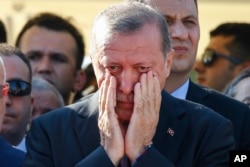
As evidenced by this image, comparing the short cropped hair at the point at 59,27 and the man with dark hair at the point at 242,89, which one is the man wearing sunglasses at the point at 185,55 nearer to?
the man with dark hair at the point at 242,89

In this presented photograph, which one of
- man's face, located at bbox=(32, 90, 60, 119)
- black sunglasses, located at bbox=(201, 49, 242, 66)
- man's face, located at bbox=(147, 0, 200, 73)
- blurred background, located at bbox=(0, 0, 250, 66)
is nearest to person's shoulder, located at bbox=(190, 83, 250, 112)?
man's face, located at bbox=(147, 0, 200, 73)

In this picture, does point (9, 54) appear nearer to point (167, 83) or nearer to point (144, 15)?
point (167, 83)

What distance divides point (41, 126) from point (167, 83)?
1.42 metres

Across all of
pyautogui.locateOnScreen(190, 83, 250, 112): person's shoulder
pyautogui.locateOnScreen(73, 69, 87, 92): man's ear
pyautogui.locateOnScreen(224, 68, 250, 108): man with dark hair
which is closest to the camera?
pyautogui.locateOnScreen(190, 83, 250, 112): person's shoulder

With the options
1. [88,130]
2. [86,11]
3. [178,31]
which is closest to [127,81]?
[88,130]

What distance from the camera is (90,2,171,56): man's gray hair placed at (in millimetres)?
5359

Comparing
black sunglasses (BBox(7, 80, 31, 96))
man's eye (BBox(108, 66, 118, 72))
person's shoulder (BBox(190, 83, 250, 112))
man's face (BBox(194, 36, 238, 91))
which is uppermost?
man's eye (BBox(108, 66, 118, 72))

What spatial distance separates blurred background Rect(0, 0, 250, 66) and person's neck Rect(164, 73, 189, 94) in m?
8.12

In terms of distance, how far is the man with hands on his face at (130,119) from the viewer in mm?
5305

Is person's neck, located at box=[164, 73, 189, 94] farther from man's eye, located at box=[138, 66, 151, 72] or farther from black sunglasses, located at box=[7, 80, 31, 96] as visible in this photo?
man's eye, located at box=[138, 66, 151, 72]

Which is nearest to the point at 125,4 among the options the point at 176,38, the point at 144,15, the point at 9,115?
the point at 144,15

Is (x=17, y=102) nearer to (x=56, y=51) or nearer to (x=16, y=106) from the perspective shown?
(x=16, y=106)

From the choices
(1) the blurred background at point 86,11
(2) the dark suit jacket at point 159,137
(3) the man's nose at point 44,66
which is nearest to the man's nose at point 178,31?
(2) the dark suit jacket at point 159,137

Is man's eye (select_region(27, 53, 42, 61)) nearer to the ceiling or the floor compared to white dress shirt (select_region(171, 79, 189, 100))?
nearer to the floor
